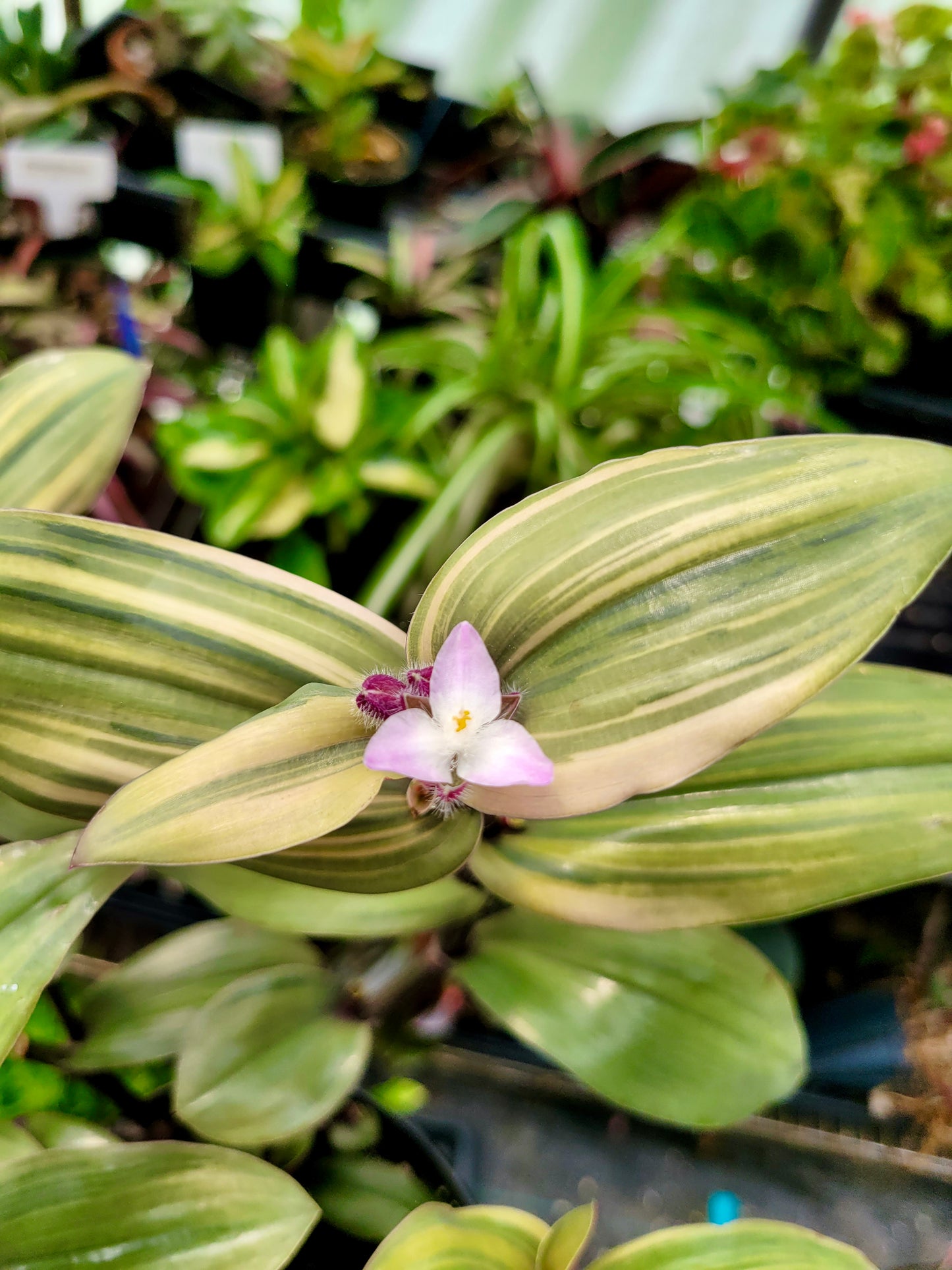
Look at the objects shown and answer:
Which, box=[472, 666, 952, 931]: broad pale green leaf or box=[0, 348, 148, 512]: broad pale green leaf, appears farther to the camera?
box=[0, 348, 148, 512]: broad pale green leaf

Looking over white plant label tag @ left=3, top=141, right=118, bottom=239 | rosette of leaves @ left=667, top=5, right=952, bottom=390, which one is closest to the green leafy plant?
rosette of leaves @ left=667, top=5, right=952, bottom=390

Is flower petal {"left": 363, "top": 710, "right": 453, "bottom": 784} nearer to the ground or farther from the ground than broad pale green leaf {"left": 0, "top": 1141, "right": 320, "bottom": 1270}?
farther from the ground

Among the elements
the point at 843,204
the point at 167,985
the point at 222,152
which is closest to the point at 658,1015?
the point at 167,985

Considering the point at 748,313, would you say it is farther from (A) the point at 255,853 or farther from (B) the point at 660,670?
(A) the point at 255,853

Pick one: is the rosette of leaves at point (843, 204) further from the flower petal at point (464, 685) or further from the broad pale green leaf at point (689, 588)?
the flower petal at point (464, 685)

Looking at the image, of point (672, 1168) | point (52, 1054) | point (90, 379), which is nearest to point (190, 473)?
point (90, 379)

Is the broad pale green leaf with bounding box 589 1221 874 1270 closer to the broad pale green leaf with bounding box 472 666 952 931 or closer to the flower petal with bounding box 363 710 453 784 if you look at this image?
the broad pale green leaf with bounding box 472 666 952 931
